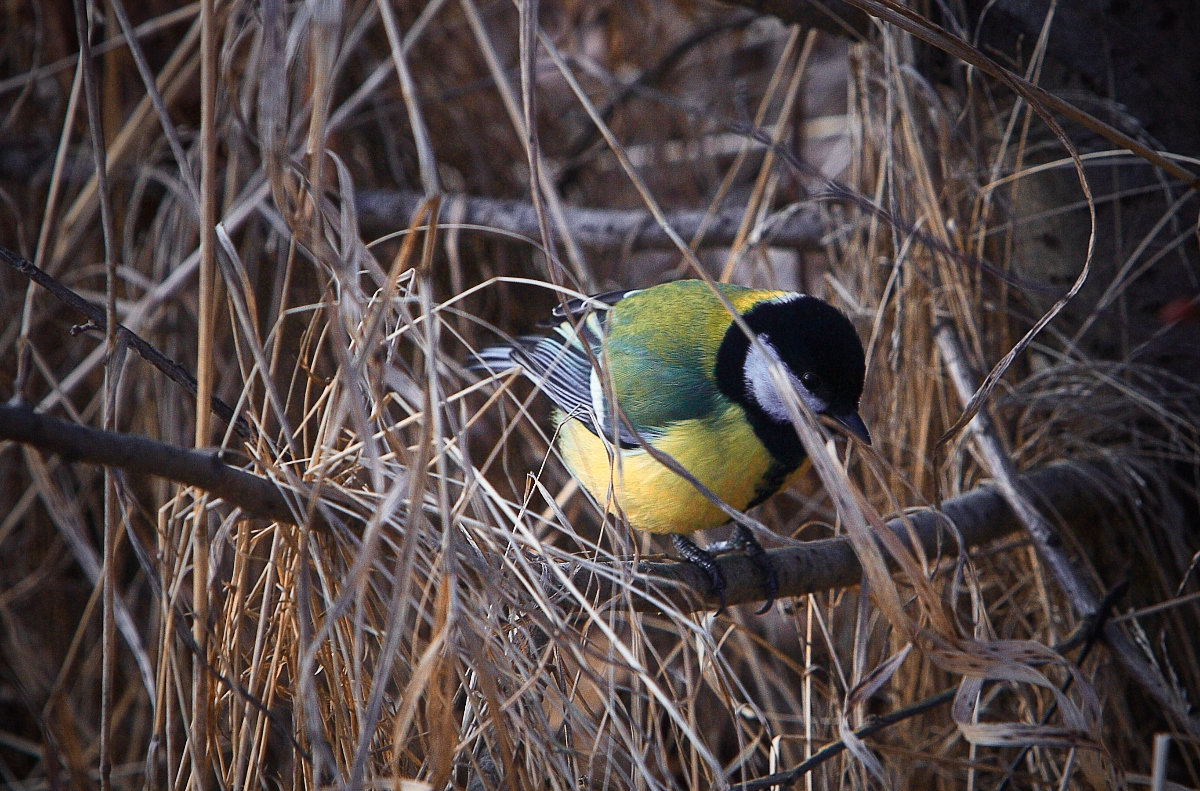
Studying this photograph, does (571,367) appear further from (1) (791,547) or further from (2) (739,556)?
(1) (791,547)

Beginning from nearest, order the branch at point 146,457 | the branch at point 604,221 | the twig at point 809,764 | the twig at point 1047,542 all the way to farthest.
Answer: the branch at point 146,457 < the twig at point 809,764 < the twig at point 1047,542 < the branch at point 604,221

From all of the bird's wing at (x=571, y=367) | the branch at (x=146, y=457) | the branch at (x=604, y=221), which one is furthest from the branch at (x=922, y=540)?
the branch at (x=604, y=221)

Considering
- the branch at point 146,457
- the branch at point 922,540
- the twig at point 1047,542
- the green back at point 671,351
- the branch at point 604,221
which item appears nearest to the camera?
the branch at point 146,457

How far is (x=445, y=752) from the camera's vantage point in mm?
730

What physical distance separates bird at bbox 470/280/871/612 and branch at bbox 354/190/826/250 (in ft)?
1.02

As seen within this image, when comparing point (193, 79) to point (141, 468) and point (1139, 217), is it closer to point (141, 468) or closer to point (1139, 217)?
point (141, 468)

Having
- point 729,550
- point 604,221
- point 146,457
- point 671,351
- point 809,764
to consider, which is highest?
point 146,457

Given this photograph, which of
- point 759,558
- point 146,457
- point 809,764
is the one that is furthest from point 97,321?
point 759,558

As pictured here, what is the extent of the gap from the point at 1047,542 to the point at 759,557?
1.36 feet

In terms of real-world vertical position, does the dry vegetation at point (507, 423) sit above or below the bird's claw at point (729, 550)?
above

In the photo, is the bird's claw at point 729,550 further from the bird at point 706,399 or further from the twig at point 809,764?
the twig at point 809,764

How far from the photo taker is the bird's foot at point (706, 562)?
4.63 ft

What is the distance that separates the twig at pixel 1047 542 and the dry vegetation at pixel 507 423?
0.02 m

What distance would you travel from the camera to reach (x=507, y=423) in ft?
6.34
